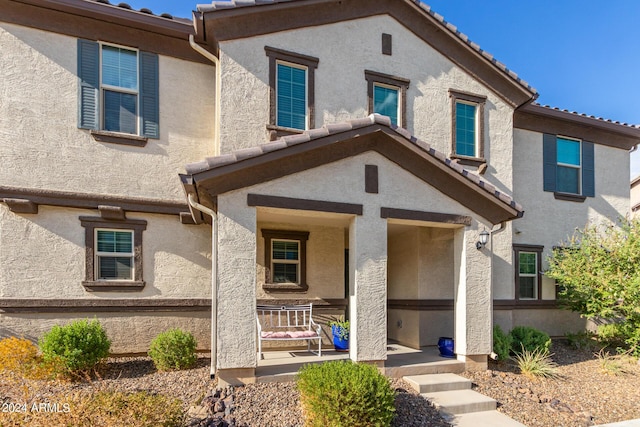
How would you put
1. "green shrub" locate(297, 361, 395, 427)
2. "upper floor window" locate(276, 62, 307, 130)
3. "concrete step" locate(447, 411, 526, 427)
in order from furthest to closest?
1. "upper floor window" locate(276, 62, 307, 130)
2. "concrete step" locate(447, 411, 526, 427)
3. "green shrub" locate(297, 361, 395, 427)

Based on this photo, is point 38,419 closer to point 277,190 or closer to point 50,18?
point 277,190

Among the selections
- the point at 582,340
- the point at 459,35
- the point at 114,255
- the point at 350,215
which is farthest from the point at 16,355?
the point at 582,340

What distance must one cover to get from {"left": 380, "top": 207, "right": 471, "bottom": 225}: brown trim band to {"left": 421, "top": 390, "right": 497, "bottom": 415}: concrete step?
316 cm

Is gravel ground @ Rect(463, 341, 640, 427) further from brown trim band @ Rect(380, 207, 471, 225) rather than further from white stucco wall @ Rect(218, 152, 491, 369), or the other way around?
brown trim band @ Rect(380, 207, 471, 225)

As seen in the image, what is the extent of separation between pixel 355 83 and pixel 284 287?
5168mm

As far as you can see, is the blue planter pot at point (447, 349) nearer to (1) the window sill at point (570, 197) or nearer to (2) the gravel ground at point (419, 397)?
(2) the gravel ground at point (419, 397)

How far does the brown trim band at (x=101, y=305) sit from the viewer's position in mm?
7688

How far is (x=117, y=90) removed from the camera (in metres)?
8.48

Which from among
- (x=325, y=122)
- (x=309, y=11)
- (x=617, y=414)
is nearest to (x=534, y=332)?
(x=617, y=414)

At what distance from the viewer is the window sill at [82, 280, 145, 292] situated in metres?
8.10

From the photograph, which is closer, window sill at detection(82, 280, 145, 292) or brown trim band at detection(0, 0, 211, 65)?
brown trim band at detection(0, 0, 211, 65)

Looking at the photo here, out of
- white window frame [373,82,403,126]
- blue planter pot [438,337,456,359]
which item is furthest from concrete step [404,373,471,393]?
white window frame [373,82,403,126]

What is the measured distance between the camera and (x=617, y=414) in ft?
21.7

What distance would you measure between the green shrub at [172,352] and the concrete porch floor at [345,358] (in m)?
1.43
